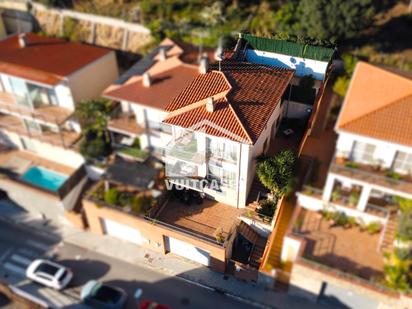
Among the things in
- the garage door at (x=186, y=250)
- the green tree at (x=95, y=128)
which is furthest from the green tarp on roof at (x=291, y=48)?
the green tree at (x=95, y=128)

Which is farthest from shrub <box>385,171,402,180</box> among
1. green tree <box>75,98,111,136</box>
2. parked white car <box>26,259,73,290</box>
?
parked white car <box>26,259,73,290</box>

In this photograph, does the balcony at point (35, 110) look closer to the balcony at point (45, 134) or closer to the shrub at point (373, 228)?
the balcony at point (45, 134)

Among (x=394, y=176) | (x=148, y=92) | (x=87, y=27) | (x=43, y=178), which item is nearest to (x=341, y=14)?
(x=148, y=92)

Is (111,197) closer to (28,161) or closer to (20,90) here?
(28,161)

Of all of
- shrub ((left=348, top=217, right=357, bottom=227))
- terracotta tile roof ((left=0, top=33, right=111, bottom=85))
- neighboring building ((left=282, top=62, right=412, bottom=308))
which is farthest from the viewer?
terracotta tile roof ((left=0, top=33, right=111, bottom=85))

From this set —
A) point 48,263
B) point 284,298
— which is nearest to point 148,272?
point 48,263

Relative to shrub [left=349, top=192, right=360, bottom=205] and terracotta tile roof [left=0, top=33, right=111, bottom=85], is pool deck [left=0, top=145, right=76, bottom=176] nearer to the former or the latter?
terracotta tile roof [left=0, top=33, right=111, bottom=85]
